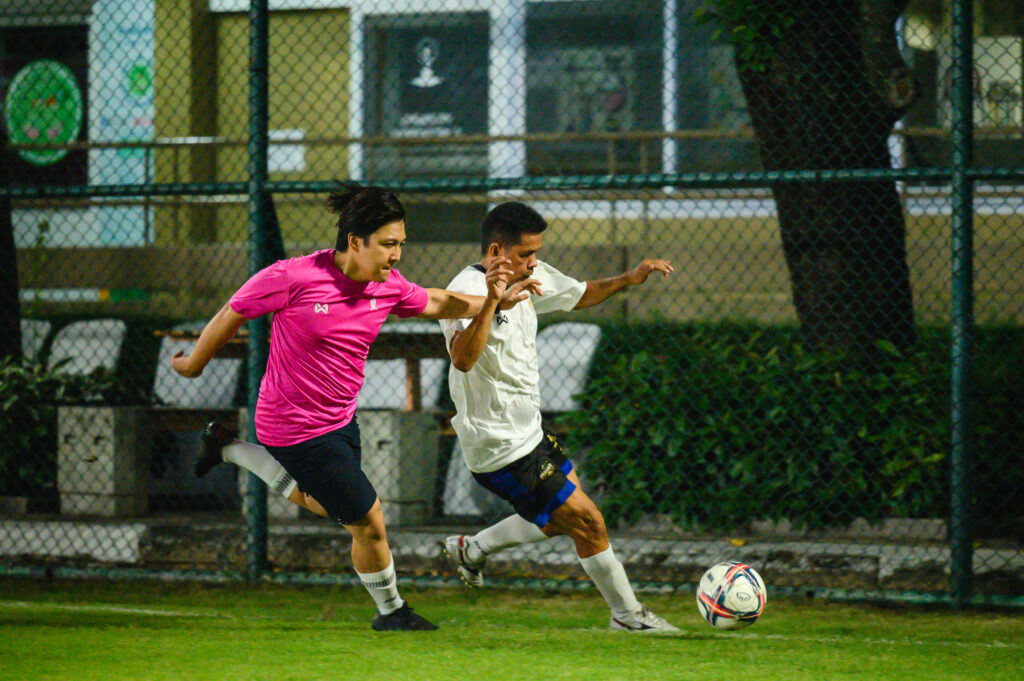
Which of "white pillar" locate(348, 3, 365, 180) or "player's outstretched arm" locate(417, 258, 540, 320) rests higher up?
"white pillar" locate(348, 3, 365, 180)

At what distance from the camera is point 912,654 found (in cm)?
503

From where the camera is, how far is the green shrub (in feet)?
21.8

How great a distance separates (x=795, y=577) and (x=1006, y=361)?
5.55 feet

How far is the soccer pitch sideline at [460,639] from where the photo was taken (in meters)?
4.65

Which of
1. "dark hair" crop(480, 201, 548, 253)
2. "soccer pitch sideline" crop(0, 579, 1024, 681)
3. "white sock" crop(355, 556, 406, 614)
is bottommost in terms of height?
"soccer pitch sideline" crop(0, 579, 1024, 681)

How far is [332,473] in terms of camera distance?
16.7 ft

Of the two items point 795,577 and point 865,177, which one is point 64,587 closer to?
point 795,577

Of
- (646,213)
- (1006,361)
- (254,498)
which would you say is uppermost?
(646,213)

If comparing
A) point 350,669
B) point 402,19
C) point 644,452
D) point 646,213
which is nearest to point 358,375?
point 350,669

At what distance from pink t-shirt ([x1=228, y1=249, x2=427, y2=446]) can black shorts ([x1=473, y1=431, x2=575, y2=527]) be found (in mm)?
721

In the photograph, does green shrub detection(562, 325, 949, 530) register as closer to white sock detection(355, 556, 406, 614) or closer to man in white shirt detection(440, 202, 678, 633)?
man in white shirt detection(440, 202, 678, 633)

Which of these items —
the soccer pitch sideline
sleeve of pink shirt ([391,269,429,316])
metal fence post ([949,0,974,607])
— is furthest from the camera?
metal fence post ([949,0,974,607])

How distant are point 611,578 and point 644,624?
0.27m

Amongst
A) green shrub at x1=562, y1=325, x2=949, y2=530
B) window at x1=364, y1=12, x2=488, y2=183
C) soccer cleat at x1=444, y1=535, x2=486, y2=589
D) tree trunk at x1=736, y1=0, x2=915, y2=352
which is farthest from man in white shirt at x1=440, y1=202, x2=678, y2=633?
window at x1=364, y1=12, x2=488, y2=183
